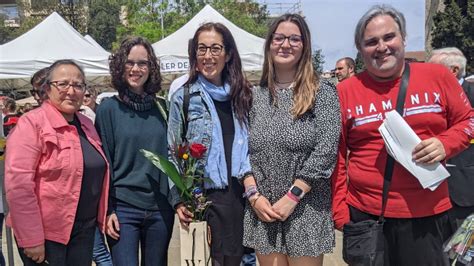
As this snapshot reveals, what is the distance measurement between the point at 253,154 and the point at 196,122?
0.39 m

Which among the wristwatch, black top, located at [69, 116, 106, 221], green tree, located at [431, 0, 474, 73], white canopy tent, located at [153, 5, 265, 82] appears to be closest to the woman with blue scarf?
the wristwatch

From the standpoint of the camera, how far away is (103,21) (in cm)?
5659

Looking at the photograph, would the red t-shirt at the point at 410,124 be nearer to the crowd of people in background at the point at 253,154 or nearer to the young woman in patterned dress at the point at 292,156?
the crowd of people in background at the point at 253,154

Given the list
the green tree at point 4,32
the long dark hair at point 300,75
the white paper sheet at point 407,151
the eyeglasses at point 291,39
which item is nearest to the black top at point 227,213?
the long dark hair at point 300,75

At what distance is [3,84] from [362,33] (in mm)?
10108

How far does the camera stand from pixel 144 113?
3.41 metres

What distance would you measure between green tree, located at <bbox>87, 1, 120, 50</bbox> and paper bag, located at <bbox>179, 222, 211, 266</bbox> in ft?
178

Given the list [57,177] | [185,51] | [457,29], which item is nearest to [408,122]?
[57,177]

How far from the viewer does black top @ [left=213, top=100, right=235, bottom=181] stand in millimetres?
3117

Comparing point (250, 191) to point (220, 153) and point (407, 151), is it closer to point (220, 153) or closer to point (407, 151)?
point (220, 153)

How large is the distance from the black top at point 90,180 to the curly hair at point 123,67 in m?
0.39

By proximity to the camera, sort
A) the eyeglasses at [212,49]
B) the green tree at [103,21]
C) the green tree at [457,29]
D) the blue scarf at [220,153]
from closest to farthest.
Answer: the blue scarf at [220,153], the eyeglasses at [212,49], the green tree at [457,29], the green tree at [103,21]

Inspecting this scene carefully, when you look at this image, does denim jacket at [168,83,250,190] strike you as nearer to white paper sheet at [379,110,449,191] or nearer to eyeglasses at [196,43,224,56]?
eyeglasses at [196,43,224,56]

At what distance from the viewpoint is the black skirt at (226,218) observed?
3.11 meters
